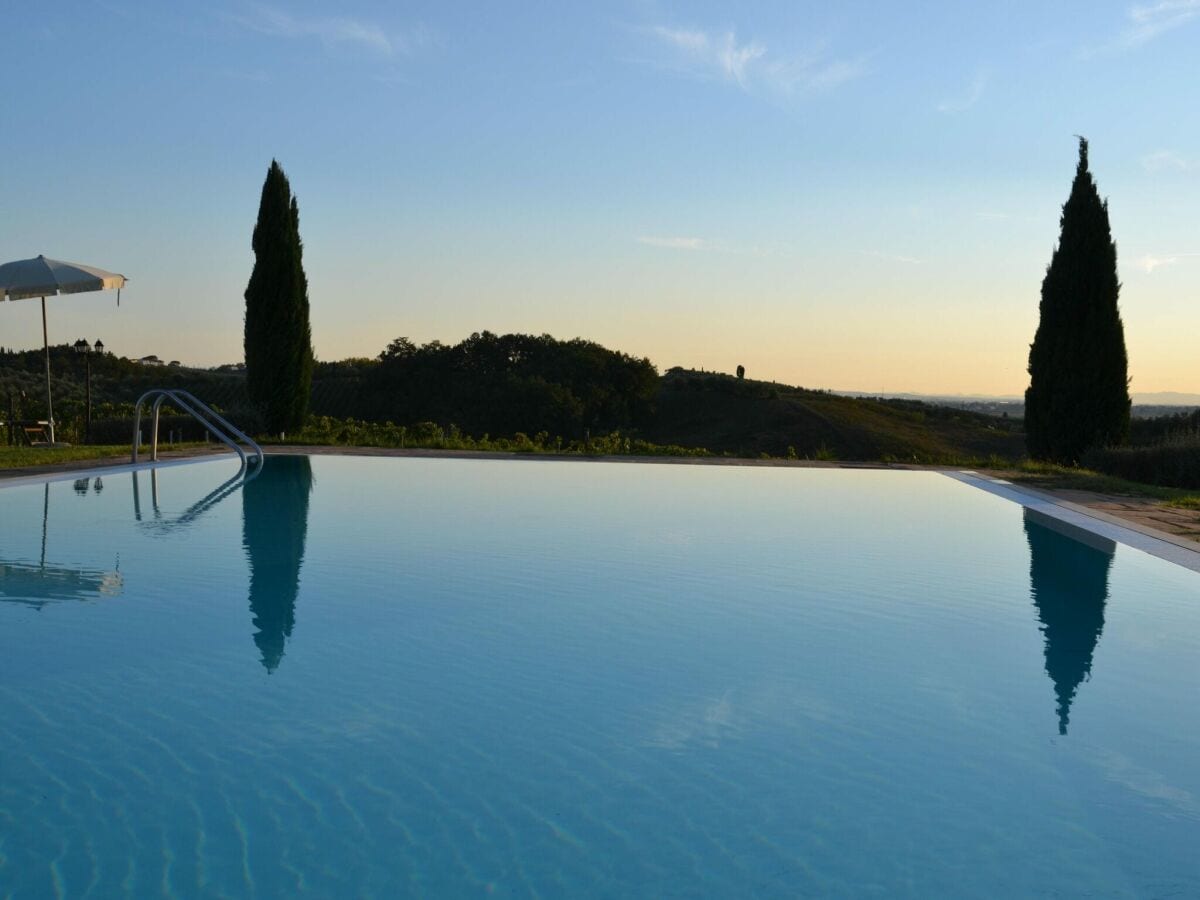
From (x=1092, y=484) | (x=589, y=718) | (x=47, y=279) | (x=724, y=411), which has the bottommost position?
(x=589, y=718)

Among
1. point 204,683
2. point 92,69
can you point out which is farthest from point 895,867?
point 92,69

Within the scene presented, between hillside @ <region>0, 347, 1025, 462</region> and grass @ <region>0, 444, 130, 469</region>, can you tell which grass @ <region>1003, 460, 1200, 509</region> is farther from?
hillside @ <region>0, 347, 1025, 462</region>

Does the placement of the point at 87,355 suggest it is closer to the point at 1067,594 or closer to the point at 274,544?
the point at 274,544

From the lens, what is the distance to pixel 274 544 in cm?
703

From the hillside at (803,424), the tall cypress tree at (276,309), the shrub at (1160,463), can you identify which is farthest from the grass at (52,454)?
the hillside at (803,424)

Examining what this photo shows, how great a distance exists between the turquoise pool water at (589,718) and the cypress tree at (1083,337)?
7.73 meters

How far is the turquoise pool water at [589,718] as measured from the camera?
246 centimetres

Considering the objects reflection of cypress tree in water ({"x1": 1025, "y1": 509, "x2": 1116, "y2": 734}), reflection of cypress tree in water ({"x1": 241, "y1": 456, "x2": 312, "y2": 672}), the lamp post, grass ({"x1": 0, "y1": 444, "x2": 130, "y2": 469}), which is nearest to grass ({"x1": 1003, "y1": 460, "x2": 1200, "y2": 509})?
reflection of cypress tree in water ({"x1": 1025, "y1": 509, "x2": 1116, "y2": 734})

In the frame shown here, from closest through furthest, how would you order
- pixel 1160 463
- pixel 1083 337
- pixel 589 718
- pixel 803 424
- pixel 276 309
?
pixel 589 718 → pixel 1160 463 → pixel 1083 337 → pixel 276 309 → pixel 803 424

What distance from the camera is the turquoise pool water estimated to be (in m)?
2.46

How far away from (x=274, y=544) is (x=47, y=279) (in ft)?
25.3

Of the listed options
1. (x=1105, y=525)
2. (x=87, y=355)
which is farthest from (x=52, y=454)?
(x=1105, y=525)

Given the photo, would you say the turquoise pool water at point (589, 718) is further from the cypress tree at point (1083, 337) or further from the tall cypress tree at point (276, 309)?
the tall cypress tree at point (276, 309)

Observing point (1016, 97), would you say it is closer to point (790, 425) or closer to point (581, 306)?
point (581, 306)
